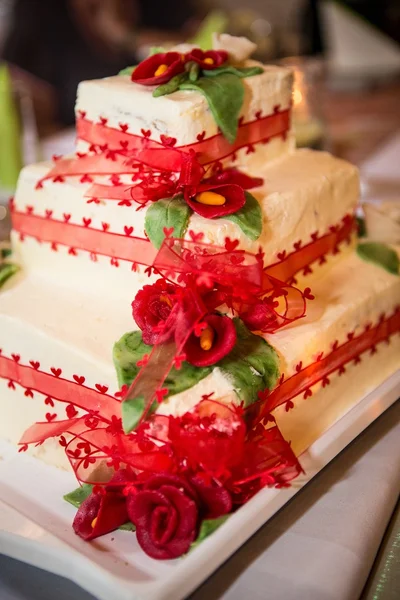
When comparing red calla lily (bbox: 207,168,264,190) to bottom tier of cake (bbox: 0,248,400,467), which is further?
red calla lily (bbox: 207,168,264,190)

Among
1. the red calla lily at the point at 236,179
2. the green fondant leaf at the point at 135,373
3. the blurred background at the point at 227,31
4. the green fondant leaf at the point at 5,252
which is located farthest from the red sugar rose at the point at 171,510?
the blurred background at the point at 227,31

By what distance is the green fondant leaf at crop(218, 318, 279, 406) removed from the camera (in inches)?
47.1

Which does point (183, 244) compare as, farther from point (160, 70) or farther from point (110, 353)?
point (160, 70)

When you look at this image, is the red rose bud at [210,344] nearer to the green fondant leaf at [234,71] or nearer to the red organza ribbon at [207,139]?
the red organza ribbon at [207,139]

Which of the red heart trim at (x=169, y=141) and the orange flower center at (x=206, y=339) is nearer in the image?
the orange flower center at (x=206, y=339)

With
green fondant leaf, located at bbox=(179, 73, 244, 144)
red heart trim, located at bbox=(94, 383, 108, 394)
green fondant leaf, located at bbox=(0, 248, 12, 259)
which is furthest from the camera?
green fondant leaf, located at bbox=(0, 248, 12, 259)

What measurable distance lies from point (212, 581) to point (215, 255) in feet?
1.73

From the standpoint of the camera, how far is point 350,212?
164 cm

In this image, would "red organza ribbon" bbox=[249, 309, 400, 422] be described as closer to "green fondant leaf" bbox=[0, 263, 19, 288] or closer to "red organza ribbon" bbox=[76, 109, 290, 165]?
"red organza ribbon" bbox=[76, 109, 290, 165]

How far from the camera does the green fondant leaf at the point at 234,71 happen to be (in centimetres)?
144

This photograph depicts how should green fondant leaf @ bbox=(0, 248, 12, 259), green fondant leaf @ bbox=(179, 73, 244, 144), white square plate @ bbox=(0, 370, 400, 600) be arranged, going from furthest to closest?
green fondant leaf @ bbox=(0, 248, 12, 259) → green fondant leaf @ bbox=(179, 73, 244, 144) → white square plate @ bbox=(0, 370, 400, 600)

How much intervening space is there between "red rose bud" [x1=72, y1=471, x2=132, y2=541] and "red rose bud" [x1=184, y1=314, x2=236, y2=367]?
24 cm

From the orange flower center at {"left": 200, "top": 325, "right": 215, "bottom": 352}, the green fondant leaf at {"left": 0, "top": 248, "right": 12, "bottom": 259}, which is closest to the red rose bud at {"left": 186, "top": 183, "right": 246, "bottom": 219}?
the orange flower center at {"left": 200, "top": 325, "right": 215, "bottom": 352}

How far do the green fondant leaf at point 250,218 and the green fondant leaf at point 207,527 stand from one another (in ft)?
1.62
